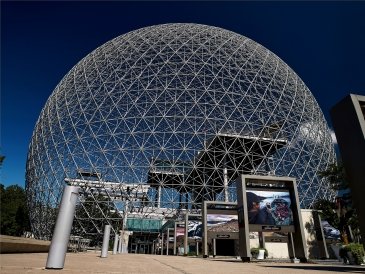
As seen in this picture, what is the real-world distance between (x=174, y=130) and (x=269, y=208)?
649 inches

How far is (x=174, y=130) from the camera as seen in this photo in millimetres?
31969

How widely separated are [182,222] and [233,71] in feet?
59.9

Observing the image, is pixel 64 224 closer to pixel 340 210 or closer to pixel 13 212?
pixel 340 210

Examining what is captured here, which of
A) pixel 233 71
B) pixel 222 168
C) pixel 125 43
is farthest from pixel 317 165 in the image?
pixel 125 43

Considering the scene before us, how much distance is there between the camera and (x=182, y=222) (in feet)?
109

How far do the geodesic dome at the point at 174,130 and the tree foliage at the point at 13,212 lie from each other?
52.1 ft

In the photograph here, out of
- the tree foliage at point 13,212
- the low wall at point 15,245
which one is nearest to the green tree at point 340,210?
the low wall at point 15,245

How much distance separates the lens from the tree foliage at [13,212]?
172ft

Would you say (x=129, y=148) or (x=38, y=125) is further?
(x=38, y=125)

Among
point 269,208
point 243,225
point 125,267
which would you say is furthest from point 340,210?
point 125,267

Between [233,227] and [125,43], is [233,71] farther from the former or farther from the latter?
[233,227]

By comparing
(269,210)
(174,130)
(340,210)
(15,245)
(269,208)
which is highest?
(174,130)

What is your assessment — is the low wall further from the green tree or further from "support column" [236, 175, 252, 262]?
the green tree

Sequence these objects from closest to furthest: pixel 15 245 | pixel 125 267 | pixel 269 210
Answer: pixel 125 267, pixel 15 245, pixel 269 210
